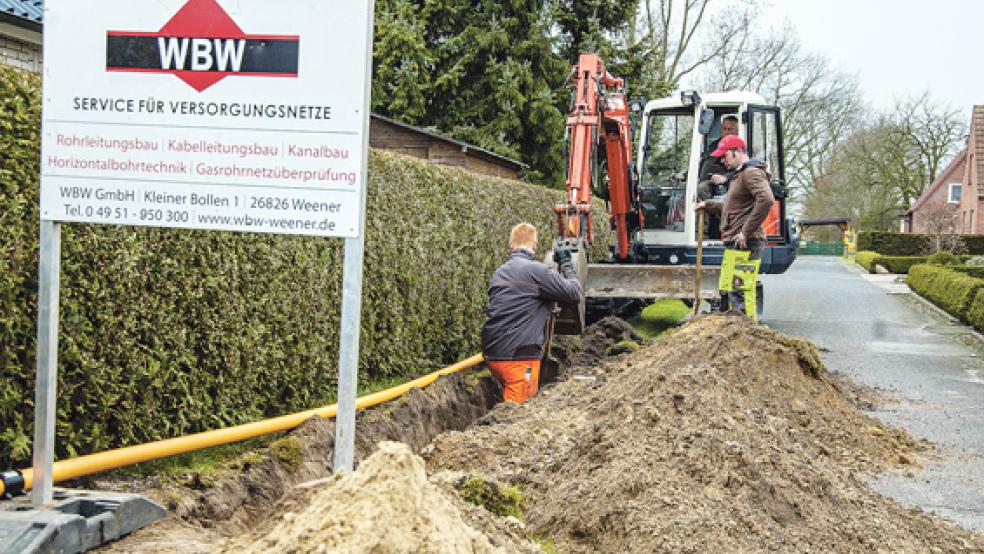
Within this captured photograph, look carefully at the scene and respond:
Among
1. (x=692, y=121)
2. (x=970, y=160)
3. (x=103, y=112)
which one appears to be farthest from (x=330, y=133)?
(x=970, y=160)

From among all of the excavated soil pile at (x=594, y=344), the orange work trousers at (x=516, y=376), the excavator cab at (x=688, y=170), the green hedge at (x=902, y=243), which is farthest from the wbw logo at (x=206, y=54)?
the green hedge at (x=902, y=243)

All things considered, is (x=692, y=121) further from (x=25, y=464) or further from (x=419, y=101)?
(x=25, y=464)

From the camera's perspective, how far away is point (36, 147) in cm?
435

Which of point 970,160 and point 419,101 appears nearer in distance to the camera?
point 419,101

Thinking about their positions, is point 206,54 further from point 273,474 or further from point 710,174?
point 710,174

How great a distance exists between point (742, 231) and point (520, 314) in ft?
10.3

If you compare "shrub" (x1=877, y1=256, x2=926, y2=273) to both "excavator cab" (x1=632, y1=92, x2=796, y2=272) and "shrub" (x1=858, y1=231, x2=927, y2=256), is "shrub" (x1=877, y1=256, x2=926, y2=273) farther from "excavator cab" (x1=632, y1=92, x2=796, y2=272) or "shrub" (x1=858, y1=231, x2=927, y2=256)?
"excavator cab" (x1=632, y1=92, x2=796, y2=272)

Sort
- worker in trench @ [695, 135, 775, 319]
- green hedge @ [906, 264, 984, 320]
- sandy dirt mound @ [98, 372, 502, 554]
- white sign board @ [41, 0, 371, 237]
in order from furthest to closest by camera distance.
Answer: green hedge @ [906, 264, 984, 320] < worker in trench @ [695, 135, 775, 319] < white sign board @ [41, 0, 371, 237] < sandy dirt mound @ [98, 372, 502, 554]

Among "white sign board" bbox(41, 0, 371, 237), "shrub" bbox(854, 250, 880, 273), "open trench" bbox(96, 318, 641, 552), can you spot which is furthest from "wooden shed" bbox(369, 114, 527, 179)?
"shrub" bbox(854, 250, 880, 273)

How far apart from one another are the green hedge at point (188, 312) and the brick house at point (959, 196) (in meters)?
39.5

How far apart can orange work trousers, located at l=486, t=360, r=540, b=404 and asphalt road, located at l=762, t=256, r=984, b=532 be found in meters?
3.33

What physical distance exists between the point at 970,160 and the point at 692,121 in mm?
46447

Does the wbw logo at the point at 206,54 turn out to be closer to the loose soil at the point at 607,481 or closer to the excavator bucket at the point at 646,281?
the loose soil at the point at 607,481

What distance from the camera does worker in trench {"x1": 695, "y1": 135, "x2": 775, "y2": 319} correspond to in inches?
395
